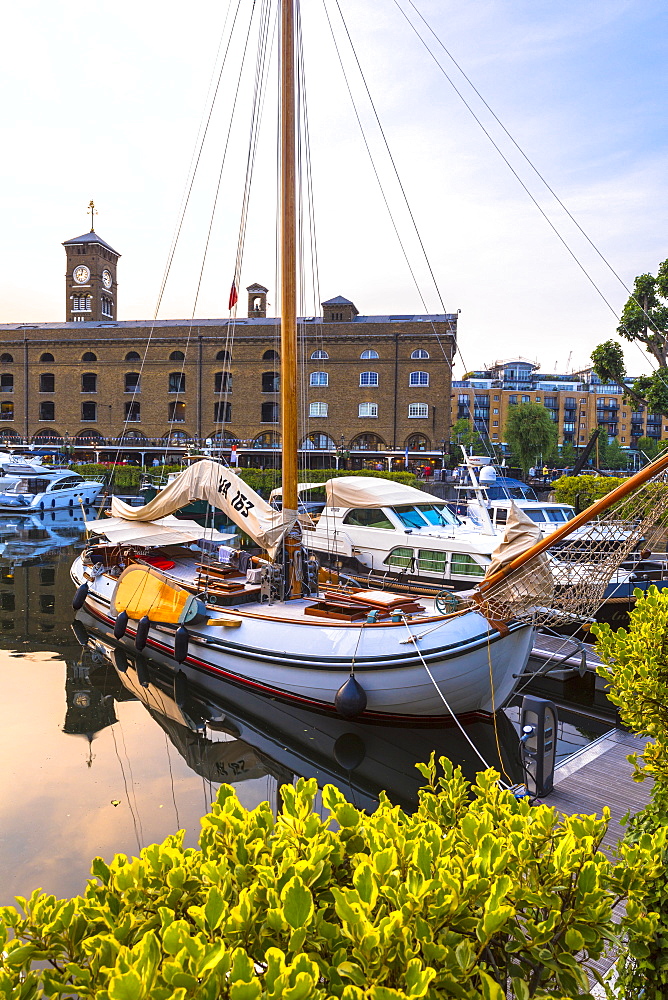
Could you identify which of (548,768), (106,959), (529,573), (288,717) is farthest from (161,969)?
(288,717)

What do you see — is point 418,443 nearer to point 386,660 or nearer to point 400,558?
point 400,558

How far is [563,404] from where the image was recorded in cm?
7894

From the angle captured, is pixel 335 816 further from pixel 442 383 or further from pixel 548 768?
pixel 442 383

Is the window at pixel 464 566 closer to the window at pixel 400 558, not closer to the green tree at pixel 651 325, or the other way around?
the window at pixel 400 558

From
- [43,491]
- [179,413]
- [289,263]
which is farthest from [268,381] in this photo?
[289,263]

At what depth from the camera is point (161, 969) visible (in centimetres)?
138

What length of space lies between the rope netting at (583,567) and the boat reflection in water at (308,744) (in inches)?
81.0

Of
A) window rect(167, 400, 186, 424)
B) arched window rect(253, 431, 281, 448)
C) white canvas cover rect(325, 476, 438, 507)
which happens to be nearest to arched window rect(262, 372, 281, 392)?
arched window rect(253, 431, 281, 448)

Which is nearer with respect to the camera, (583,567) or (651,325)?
(583,567)

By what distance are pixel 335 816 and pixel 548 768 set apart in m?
4.99

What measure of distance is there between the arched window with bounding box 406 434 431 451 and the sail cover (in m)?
31.0

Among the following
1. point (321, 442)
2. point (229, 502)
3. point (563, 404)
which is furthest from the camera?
point (563, 404)

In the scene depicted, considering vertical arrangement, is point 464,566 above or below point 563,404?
below

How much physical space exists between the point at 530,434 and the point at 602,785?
1554 inches
